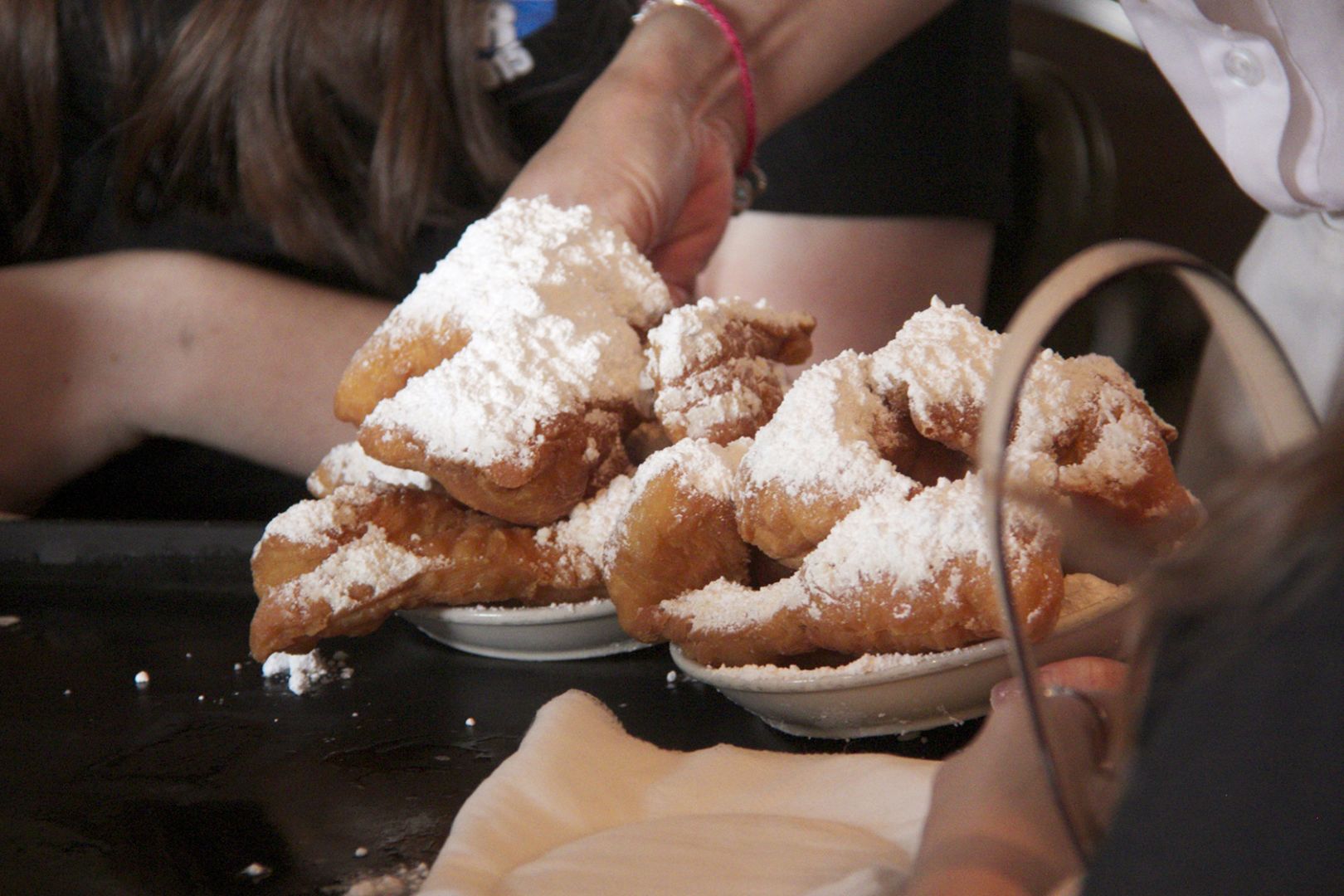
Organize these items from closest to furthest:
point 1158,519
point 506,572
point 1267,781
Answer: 1. point 1267,781
2. point 1158,519
3. point 506,572

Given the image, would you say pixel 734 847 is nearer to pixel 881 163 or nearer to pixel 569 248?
pixel 569 248

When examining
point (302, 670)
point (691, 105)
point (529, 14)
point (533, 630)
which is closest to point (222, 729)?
point (302, 670)

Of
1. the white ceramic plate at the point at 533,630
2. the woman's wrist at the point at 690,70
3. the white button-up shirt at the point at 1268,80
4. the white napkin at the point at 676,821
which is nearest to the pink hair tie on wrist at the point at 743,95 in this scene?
the woman's wrist at the point at 690,70

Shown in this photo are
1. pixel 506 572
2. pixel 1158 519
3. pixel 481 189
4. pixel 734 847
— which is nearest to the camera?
pixel 734 847

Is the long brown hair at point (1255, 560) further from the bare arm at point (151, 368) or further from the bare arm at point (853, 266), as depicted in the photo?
the bare arm at point (853, 266)

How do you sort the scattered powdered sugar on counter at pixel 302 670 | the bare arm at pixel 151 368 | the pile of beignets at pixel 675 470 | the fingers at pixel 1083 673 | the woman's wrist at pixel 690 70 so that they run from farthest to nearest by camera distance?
the bare arm at pixel 151 368, the woman's wrist at pixel 690 70, the scattered powdered sugar on counter at pixel 302 670, the pile of beignets at pixel 675 470, the fingers at pixel 1083 673

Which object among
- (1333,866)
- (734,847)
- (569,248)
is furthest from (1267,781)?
(569,248)
